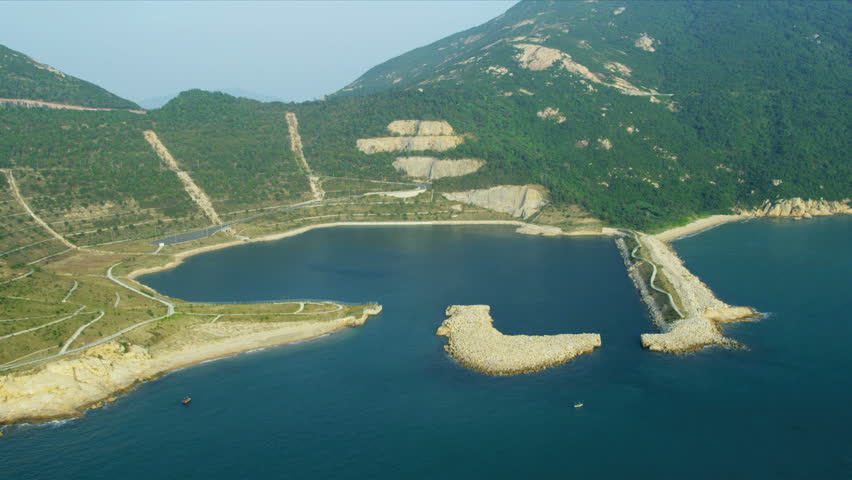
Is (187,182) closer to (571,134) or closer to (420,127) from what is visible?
(420,127)

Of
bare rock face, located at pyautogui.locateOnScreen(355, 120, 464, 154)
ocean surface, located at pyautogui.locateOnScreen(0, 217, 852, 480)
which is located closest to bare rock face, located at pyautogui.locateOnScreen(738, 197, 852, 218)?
ocean surface, located at pyautogui.locateOnScreen(0, 217, 852, 480)

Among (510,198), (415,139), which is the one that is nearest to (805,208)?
(510,198)

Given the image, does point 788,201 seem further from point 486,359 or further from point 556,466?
point 556,466

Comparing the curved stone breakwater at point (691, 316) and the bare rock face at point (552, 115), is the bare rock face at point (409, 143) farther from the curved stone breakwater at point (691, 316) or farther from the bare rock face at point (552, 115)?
the curved stone breakwater at point (691, 316)

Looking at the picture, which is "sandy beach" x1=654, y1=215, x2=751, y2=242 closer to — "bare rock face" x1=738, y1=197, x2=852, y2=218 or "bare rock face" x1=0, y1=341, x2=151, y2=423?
"bare rock face" x1=738, y1=197, x2=852, y2=218

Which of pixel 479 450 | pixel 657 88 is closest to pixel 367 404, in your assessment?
pixel 479 450

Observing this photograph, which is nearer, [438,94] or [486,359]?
[486,359]
